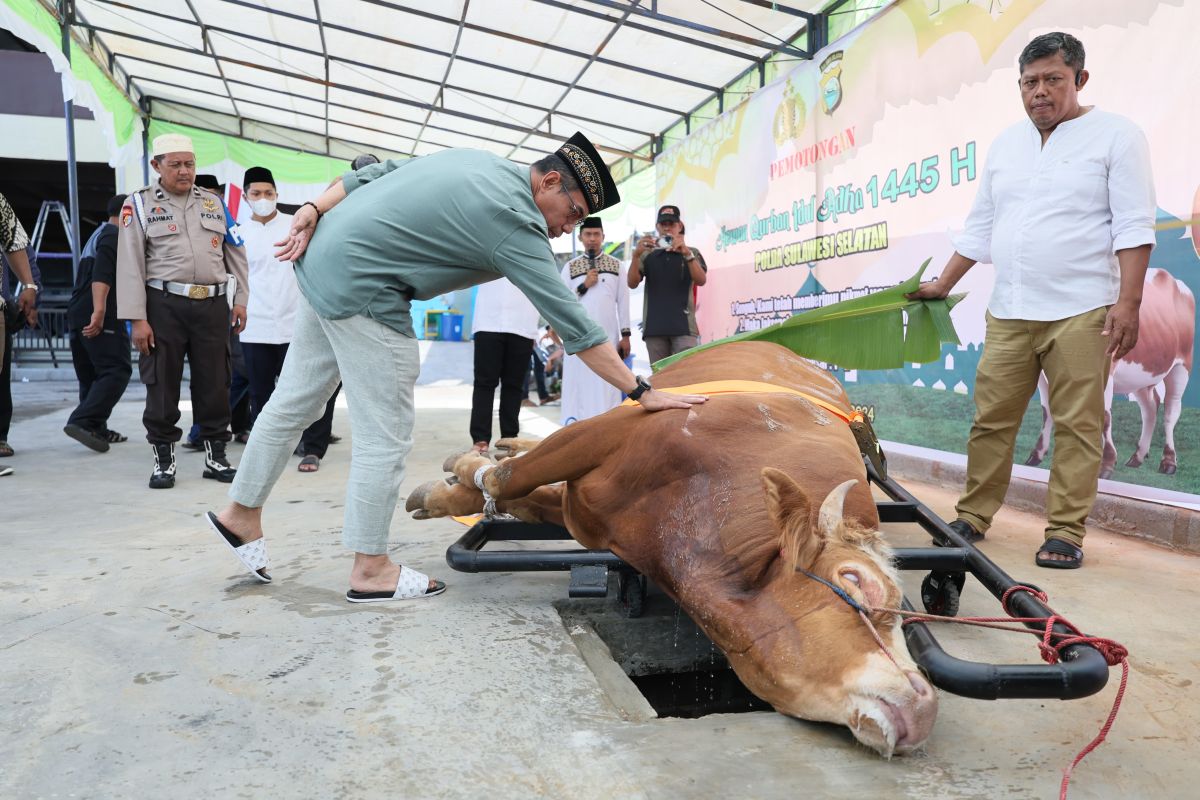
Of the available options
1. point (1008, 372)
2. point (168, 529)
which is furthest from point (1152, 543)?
point (168, 529)

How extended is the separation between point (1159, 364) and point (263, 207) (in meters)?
5.15

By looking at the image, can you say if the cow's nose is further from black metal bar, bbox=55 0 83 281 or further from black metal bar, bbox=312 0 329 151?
black metal bar, bbox=55 0 83 281

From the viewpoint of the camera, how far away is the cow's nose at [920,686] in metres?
1.46

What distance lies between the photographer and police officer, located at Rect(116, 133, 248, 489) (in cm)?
434

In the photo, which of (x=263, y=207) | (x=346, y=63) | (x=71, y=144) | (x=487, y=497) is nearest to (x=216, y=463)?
(x=263, y=207)

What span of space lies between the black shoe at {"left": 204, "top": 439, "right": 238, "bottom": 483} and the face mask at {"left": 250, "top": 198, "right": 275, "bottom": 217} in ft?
5.18

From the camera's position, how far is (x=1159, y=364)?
3.82 m

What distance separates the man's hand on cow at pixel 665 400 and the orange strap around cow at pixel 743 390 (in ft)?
0.35

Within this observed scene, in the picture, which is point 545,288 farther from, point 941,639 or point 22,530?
point 22,530

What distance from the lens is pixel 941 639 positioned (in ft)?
7.71

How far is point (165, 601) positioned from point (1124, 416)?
4185 millimetres

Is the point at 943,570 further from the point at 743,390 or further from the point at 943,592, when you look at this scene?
the point at 743,390

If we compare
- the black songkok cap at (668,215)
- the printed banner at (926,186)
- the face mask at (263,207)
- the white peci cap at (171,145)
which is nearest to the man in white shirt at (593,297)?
the black songkok cap at (668,215)

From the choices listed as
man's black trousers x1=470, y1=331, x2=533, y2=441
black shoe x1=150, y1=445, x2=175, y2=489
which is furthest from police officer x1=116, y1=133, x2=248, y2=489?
man's black trousers x1=470, y1=331, x2=533, y2=441
